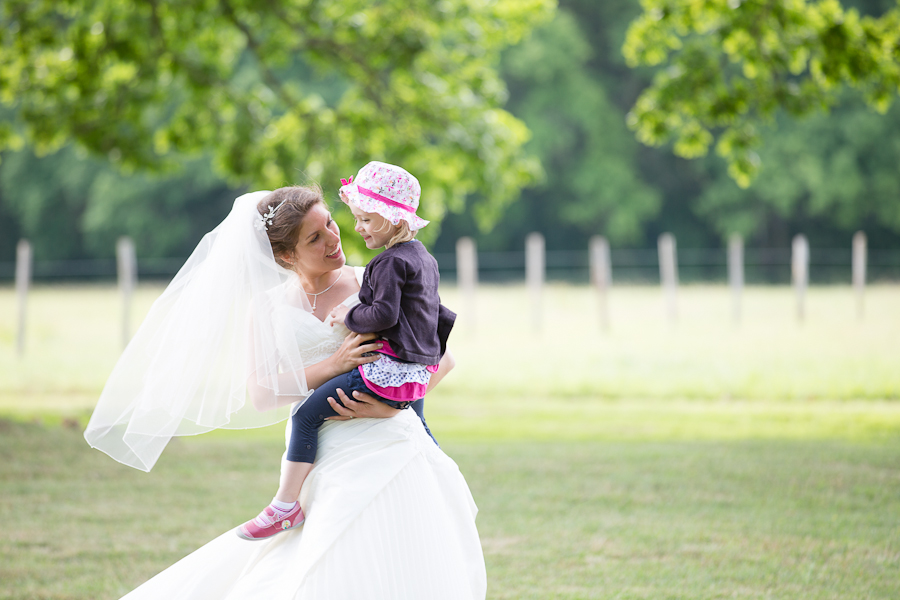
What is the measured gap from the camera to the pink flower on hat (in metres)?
2.85

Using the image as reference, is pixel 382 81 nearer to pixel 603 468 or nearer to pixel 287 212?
pixel 603 468

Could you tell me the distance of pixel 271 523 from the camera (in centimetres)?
295

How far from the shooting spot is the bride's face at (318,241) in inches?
119

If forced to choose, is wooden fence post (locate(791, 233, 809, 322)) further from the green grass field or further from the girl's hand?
the girl's hand

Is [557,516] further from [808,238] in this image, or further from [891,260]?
[808,238]

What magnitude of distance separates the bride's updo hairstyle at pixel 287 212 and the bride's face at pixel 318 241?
0.02 metres

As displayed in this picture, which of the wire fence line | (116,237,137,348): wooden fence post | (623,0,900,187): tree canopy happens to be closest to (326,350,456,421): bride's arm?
(623,0,900,187): tree canopy

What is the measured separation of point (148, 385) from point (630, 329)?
14.1m

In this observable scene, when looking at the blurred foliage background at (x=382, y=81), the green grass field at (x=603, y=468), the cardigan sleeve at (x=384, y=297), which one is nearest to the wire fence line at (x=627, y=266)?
the green grass field at (x=603, y=468)

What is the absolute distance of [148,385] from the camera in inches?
121

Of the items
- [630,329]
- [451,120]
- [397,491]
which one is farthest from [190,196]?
[397,491]

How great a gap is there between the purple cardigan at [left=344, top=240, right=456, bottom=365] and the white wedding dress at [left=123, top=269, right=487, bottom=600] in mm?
215

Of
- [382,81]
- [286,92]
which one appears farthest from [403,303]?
[286,92]

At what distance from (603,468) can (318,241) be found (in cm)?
492
